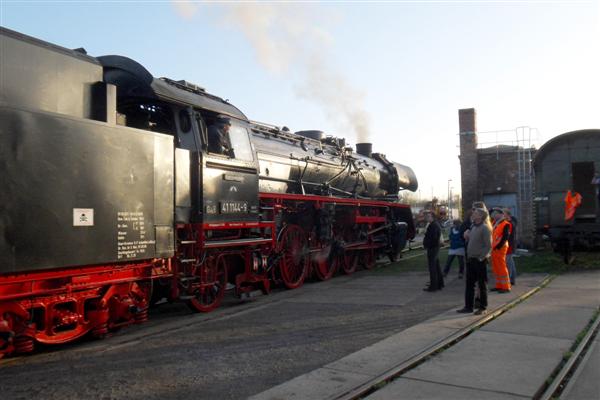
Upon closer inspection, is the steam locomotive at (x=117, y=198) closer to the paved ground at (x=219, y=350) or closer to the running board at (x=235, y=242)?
the running board at (x=235, y=242)

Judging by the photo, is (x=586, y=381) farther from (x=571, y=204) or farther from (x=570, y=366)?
(x=571, y=204)

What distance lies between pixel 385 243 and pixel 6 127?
1173 centimetres

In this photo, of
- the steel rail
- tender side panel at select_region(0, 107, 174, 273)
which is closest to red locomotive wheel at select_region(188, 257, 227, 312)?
tender side panel at select_region(0, 107, 174, 273)

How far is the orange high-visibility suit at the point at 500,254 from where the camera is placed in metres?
9.56

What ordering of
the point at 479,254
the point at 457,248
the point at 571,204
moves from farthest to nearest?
1. the point at 571,204
2. the point at 457,248
3. the point at 479,254

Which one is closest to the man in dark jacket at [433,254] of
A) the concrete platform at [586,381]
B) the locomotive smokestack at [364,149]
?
the concrete platform at [586,381]

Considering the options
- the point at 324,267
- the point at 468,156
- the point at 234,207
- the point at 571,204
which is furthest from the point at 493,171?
the point at 234,207

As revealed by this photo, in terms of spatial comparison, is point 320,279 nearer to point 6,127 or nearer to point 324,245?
point 324,245

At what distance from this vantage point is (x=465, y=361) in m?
5.20

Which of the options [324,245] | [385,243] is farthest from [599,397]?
[385,243]

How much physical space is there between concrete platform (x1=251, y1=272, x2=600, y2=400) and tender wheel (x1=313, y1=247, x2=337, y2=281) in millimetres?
4431

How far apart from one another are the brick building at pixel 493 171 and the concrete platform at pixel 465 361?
560 inches

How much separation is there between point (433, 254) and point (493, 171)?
13.3 m

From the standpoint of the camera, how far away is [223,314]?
7.83 metres
